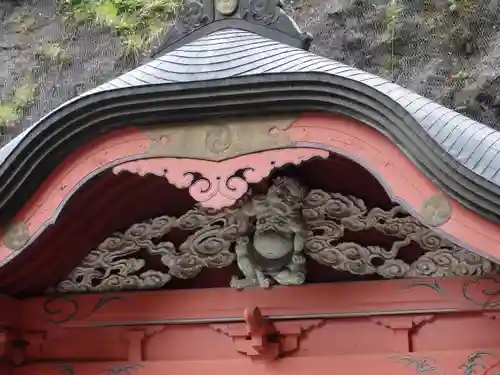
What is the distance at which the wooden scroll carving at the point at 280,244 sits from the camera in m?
3.14

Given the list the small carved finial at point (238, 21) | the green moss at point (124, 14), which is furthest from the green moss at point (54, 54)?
the small carved finial at point (238, 21)

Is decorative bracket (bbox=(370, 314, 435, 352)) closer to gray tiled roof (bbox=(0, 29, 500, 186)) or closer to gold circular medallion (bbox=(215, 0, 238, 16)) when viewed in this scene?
gray tiled roof (bbox=(0, 29, 500, 186))

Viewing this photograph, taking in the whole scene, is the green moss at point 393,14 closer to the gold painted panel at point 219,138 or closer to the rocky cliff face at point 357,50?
the rocky cliff face at point 357,50

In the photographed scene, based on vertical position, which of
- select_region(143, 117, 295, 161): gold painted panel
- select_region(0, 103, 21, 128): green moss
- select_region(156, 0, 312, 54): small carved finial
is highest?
select_region(0, 103, 21, 128): green moss

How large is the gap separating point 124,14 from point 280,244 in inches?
170

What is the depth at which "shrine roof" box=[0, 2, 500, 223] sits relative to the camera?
8.49 ft

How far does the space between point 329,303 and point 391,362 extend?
0.33 m

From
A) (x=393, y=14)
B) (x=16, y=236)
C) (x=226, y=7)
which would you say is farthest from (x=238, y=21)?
(x=393, y=14)

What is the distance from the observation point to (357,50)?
6172mm

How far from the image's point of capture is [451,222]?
2.59m

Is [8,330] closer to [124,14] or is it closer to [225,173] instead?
[225,173]

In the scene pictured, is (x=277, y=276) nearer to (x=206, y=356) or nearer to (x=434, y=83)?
(x=206, y=356)

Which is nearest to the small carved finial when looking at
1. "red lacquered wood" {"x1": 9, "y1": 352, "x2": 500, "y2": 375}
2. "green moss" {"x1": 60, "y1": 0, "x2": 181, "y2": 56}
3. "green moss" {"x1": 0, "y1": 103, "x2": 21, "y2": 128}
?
"red lacquered wood" {"x1": 9, "y1": 352, "x2": 500, "y2": 375}

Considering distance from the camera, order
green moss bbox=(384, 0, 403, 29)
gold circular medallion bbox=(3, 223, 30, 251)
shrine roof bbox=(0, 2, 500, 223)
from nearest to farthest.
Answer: shrine roof bbox=(0, 2, 500, 223) → gold circular medallion bbox=(3, 223, 30, 251) → green moss bbox=(384, 0, 403, 29)
